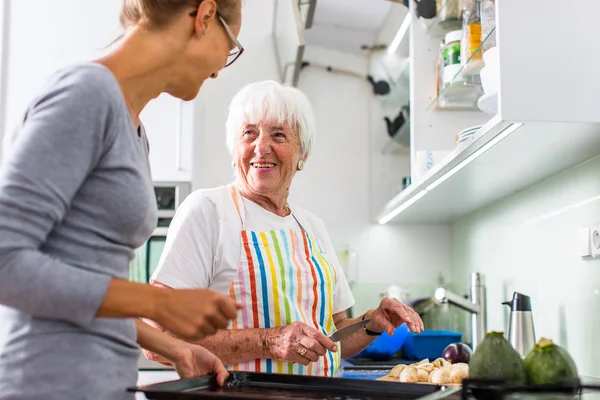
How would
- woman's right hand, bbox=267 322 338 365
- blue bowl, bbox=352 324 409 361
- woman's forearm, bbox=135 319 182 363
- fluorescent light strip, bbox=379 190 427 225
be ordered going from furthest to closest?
blue bowl, bbox=352 324 409 361 < fluorescent light strip, bbox=379 190 427 225 < woman's right hand, bbox=267 322 338 365 < woman's forearm, bbox=135 319 182 363

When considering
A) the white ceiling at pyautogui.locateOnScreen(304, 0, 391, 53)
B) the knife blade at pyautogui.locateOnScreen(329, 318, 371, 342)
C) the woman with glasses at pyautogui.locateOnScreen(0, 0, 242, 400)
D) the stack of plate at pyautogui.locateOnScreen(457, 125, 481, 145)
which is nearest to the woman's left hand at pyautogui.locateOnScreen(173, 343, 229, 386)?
the woman with glasses at pyautogui.locateOnScreen(0, 0, 242, 400)

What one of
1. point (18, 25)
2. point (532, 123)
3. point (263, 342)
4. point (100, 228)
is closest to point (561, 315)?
point (532, 123)

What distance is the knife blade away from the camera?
1.53m

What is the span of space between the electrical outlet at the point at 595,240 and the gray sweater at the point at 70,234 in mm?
1165

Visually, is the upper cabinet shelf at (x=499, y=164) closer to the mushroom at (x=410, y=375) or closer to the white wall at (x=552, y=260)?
the white wall at (x=552, y=260)

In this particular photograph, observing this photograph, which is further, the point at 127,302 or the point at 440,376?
the point at 440,376

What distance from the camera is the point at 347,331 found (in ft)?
5.06

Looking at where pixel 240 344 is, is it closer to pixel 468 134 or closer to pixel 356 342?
pixel 356 342

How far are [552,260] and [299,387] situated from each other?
1.16 meters

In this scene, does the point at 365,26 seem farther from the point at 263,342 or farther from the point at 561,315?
the point at 263,342

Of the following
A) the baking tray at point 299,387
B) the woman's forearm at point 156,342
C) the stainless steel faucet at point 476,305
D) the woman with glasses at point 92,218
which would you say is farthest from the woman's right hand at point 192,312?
the stainless steel faucet at point 476,305

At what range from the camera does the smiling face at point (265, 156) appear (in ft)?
5.48

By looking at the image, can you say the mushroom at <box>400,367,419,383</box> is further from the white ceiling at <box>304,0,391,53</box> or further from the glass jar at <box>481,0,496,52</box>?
the white ceiling at <box>304,0,391,53</box>

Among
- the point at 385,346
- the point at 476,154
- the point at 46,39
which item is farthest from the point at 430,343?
the point at 46,39
